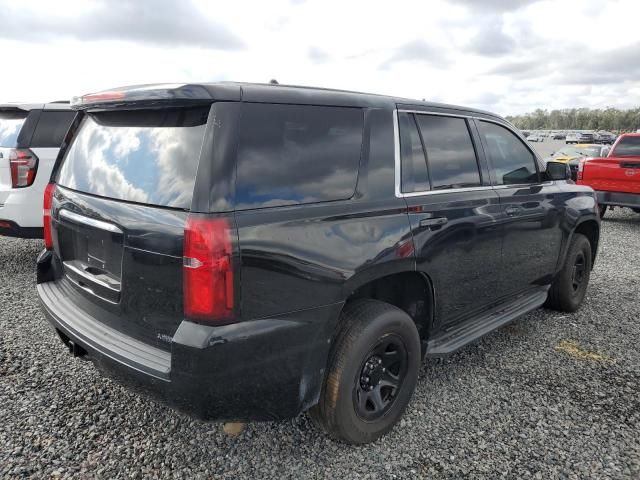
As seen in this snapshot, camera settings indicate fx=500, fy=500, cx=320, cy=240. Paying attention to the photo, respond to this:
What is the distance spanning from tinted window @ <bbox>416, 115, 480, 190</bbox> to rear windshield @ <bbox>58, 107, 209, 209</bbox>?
57.6 inches

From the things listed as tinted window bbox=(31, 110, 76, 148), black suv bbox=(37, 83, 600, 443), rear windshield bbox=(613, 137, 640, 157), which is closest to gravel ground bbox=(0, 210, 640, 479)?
black suv bbox=(37, 83, 600, 443)

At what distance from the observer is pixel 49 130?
5.73 metres

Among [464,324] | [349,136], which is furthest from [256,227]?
[464,324]

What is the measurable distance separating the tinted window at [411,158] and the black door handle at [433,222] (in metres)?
0.18

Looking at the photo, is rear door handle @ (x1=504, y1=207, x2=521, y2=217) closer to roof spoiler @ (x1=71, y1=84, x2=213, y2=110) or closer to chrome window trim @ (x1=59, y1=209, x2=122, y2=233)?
roof spoiler @ (x1=71, y1=84, x2=213, y2=110)

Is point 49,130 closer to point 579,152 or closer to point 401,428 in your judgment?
point 401,428

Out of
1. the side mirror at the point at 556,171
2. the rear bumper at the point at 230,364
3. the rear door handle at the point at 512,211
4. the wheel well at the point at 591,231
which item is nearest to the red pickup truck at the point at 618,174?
the wheel well at the point at 591,231

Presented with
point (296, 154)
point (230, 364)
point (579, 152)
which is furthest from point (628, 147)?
point (230, 364)

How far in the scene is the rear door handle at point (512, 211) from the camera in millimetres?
3484

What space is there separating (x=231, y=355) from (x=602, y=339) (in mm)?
3469

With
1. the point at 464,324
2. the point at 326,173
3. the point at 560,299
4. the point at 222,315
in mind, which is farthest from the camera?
the point at 560,299

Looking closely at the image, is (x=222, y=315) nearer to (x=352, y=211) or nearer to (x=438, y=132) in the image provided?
(x=352, y=211)

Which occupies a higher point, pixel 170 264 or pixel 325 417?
pixel 170 264

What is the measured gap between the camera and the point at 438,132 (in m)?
3.13
